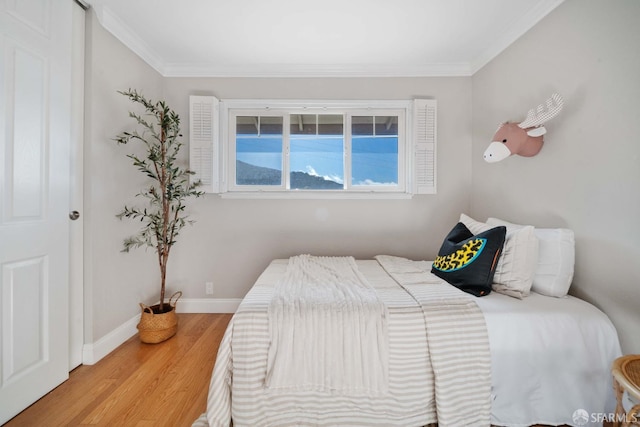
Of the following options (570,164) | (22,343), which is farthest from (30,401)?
(570,164)

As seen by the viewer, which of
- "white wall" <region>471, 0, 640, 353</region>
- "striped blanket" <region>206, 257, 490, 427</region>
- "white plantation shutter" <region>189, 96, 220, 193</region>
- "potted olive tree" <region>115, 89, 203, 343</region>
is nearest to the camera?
"striped blanket" <region>206, 257, 490, 427</region>

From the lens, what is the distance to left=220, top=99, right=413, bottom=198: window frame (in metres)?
2.72

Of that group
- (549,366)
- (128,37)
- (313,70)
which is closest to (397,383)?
(549,366)

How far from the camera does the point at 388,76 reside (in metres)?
2.71

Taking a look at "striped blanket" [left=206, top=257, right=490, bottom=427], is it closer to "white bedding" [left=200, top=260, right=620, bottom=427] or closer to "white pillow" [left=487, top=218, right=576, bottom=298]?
"white bedding" [left=200, top=260, right=620, bottom=427]

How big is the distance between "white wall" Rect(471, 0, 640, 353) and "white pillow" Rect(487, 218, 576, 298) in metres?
0.11

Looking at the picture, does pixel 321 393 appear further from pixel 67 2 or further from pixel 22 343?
pixel 67 2

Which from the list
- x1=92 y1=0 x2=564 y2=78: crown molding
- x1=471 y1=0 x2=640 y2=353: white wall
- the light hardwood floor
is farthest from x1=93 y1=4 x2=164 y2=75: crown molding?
x1=471 y1=0 x2=640 y2=353: white wall

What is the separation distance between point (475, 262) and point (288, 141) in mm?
2061

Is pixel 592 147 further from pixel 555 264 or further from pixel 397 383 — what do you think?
pixel 397 383

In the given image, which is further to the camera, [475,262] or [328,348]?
[475,262]

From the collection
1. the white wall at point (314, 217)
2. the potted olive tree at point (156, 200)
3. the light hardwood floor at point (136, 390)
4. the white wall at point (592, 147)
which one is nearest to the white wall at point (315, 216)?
the white wall at point (314, 217)

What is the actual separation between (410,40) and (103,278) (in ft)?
10.1

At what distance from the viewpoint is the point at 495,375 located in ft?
4.21
